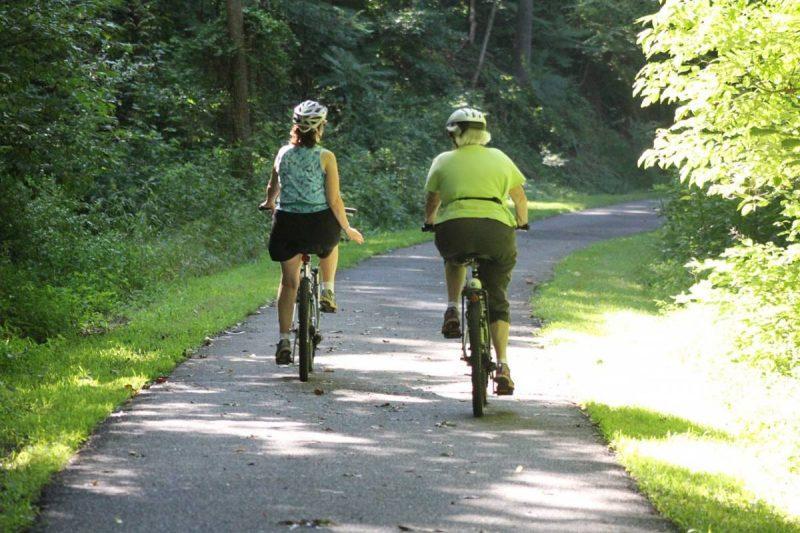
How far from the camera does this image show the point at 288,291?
1000 centimetres

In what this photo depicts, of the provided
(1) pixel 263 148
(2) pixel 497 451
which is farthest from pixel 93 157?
(1) pixel 263 148

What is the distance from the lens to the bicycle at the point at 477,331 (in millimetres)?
8398

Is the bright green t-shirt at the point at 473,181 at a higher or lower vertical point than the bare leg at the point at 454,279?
higher

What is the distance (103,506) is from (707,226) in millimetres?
14398

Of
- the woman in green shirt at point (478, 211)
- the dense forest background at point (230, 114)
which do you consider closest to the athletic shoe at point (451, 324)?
the woman in green shirt at point (478, 211)

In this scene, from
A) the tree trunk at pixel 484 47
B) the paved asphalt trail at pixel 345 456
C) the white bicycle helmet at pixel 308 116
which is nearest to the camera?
the paved asphalt trail at pixel 345 456

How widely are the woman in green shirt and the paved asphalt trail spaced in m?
0.71

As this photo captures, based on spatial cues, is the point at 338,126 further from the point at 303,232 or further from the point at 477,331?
the point at 477,331

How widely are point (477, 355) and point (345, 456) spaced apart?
1604 mm

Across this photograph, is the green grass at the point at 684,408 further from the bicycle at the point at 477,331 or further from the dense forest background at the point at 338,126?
the bicycle at the point at 477,331

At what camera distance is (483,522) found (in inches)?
227

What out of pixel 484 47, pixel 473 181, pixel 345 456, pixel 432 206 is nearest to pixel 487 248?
pixel 473 181

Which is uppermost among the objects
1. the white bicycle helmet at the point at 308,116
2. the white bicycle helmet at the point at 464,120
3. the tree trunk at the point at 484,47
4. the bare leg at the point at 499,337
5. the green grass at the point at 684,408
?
the tree trunk at the point at 484,47

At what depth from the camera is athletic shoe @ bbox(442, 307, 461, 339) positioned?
8.82 m
